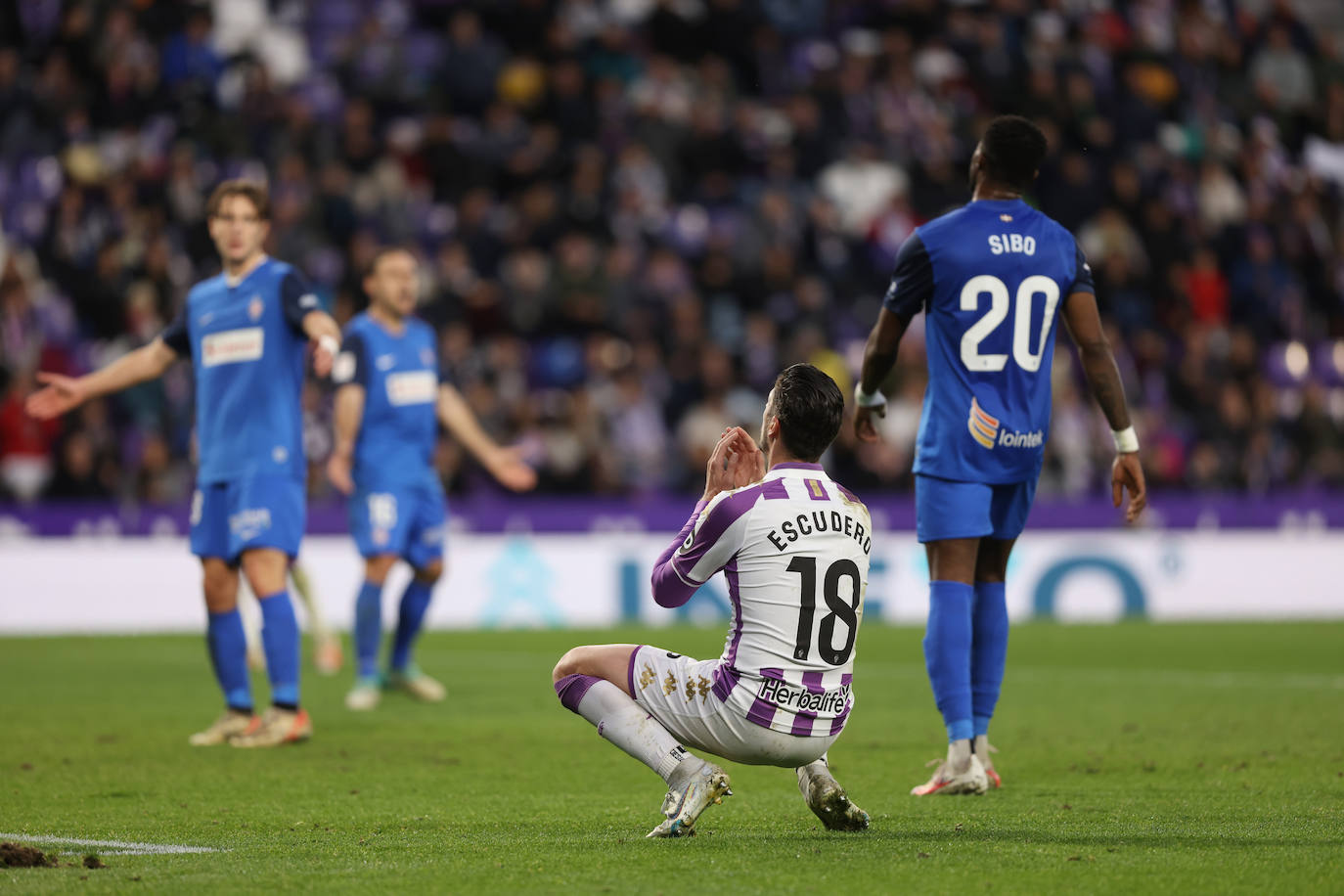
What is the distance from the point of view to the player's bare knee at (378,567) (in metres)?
9.98

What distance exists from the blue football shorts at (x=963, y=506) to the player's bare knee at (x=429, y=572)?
4646 millimetres

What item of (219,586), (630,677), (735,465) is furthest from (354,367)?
(735,465)

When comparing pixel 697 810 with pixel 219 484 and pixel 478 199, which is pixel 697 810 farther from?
pixel 478 199

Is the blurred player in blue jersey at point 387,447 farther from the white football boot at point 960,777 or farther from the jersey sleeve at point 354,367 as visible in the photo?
the white football boot at point 960,777

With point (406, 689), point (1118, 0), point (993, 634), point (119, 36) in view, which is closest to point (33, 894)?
point (993, 634)

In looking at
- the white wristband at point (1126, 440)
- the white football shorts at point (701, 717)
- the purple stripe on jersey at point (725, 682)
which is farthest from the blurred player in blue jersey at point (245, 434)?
the white wristband at point (1126, 440)

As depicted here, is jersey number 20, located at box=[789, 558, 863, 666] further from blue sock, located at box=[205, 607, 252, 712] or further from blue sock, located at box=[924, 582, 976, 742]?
blue sock, located at box=[205, 607, 252, 712]

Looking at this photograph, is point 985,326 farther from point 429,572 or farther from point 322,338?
point 429,572

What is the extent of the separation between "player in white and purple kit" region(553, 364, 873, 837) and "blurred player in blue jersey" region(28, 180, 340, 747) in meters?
3.15

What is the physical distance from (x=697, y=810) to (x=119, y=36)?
653 inches

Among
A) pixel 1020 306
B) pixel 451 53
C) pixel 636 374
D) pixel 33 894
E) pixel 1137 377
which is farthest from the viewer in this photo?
pixel 451 53

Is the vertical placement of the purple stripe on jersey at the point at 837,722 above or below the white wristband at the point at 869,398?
below

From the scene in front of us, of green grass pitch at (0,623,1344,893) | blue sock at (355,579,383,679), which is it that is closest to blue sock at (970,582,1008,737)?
green grass pitch at (0,623,1344,893)

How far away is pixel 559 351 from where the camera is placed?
1770 centimetres
